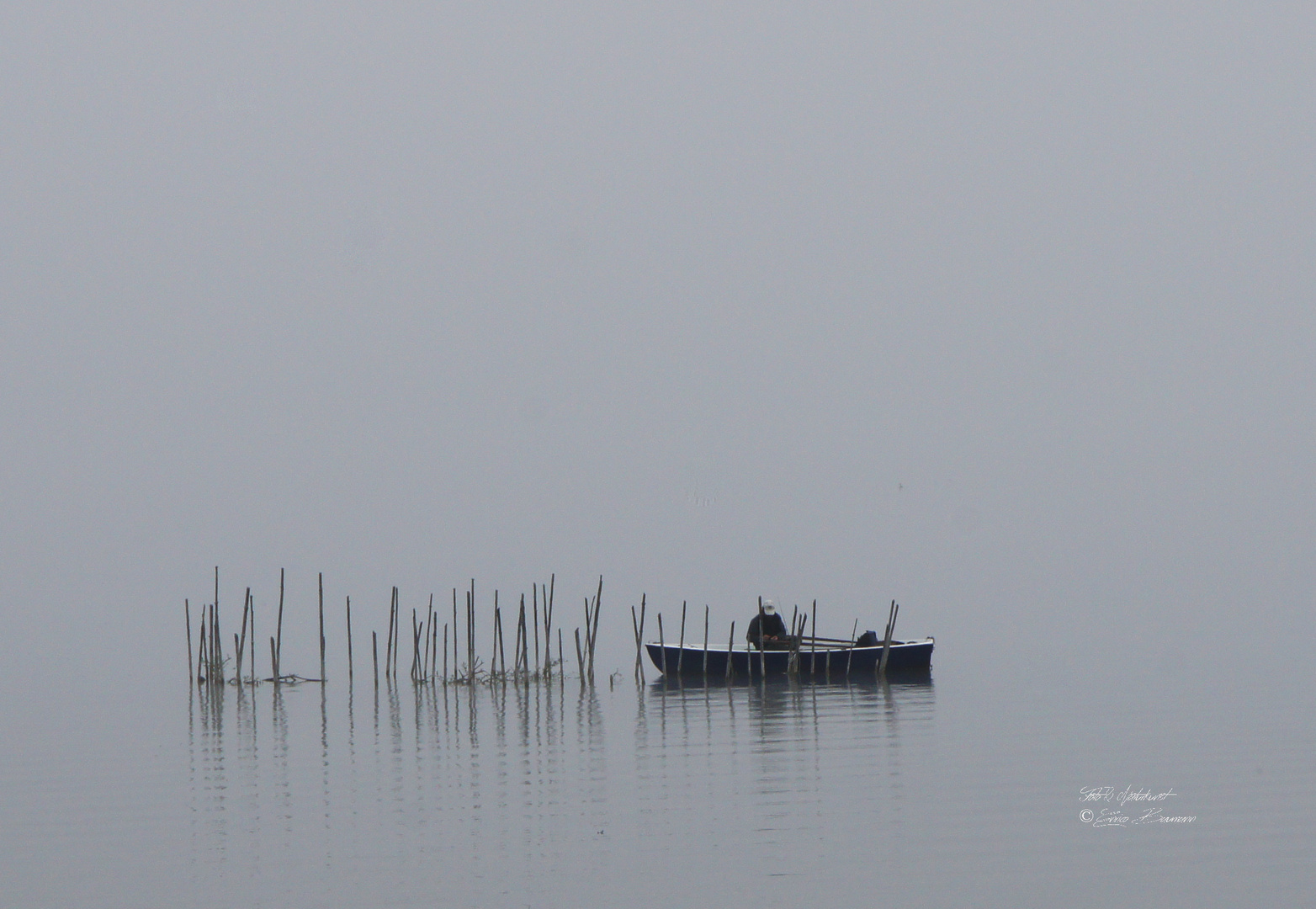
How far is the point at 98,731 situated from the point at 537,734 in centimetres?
952

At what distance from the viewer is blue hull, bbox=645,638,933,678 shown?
34.1 metres

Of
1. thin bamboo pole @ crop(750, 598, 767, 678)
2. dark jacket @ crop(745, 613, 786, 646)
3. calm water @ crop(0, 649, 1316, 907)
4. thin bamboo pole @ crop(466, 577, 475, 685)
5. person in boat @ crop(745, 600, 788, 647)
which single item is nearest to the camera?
calm water @ crop(0, 649, 1316, 907)

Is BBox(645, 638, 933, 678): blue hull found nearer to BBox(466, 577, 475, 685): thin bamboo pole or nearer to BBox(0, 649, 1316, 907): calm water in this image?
BBox(0, 649, 1316, 907): calm water

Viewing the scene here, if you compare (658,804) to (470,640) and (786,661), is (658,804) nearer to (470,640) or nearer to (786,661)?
(470,640)

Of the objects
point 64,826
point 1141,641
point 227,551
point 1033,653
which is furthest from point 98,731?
point 227,551

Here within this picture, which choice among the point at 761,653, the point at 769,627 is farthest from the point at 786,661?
the point at 769,627

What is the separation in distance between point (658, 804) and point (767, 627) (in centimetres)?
1641

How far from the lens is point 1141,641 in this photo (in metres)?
59.4

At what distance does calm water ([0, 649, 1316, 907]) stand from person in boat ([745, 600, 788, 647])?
2.38m

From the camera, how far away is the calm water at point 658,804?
13.8 metres

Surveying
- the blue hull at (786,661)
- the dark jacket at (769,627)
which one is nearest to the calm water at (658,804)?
the blue hull at (786,661)

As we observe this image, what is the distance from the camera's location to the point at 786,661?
34.0m

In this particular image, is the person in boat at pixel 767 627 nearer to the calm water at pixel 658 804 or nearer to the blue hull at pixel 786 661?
the blue hull at pixel 786 661

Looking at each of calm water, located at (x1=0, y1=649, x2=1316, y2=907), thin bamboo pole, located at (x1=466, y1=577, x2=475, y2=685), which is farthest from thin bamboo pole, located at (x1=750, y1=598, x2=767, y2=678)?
thin bamboo pole, located at (x1=466, y1=577, x2=475, y2=685)
